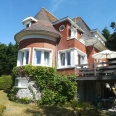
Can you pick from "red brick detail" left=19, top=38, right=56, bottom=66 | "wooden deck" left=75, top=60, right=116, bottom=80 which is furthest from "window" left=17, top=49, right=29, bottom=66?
"wooden deck" left=75, top=60, right=116, bottom=80

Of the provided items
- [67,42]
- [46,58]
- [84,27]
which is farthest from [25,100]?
[84,27]

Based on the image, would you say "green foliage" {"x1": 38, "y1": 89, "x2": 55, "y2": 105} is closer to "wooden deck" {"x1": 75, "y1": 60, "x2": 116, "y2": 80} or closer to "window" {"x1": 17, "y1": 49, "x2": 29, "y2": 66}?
"wooden deck" {"x1": 75, "y1": 60, "x2": 116, "y2": 80}

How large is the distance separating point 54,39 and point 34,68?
15.1 ft

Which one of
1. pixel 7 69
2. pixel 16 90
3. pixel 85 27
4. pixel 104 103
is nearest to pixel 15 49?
pixel 7 69

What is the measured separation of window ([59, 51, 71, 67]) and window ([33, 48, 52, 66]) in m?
1.57

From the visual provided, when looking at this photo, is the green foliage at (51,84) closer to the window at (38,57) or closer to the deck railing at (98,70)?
the deck railing at (98,70)

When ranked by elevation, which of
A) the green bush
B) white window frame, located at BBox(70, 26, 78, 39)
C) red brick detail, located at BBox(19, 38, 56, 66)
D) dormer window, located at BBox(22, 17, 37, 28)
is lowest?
the green bush

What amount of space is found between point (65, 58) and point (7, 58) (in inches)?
907

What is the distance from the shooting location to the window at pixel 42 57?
630 inches

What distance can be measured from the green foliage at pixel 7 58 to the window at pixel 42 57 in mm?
21329

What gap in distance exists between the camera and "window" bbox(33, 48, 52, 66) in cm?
1600

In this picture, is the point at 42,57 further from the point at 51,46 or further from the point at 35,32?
the point at 35,32

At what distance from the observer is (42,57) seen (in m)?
16.1

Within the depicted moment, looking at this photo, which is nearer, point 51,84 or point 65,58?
point 51,84
